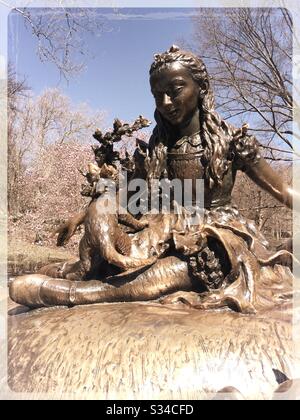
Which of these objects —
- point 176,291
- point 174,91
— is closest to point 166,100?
point 174,91

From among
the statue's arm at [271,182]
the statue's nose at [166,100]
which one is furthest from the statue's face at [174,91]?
the statue's arm at [271,182]

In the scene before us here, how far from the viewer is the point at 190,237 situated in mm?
2490

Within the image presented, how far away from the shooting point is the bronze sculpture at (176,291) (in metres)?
1.82

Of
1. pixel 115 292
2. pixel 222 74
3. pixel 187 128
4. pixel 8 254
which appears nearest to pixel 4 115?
pixel 8 254

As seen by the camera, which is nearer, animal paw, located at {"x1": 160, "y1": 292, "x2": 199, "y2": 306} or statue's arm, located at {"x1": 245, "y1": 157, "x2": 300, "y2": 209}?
animal paw, located at {"x1": 160, "y1": 292, "x2": 199, "y2": 306}

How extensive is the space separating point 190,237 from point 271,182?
0.68 meters

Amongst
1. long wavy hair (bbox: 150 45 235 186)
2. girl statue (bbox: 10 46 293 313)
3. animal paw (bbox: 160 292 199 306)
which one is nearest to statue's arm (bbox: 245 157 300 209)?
girl statue (bbox: 10 46 293 313)

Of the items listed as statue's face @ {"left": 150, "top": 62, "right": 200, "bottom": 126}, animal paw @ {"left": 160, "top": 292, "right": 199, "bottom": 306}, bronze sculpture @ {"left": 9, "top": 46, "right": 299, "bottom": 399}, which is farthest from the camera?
statue's face @ {"left": 150, "top": 62, "right": 200, "bottom": 126}

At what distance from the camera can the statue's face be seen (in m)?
2.65

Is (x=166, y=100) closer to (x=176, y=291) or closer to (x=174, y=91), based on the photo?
(x=174, y=91)

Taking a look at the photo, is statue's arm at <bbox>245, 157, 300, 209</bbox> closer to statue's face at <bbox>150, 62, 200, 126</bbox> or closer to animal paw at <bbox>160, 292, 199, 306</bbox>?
statue's face at <bbox>150, 62, 200, 126</bbox>
